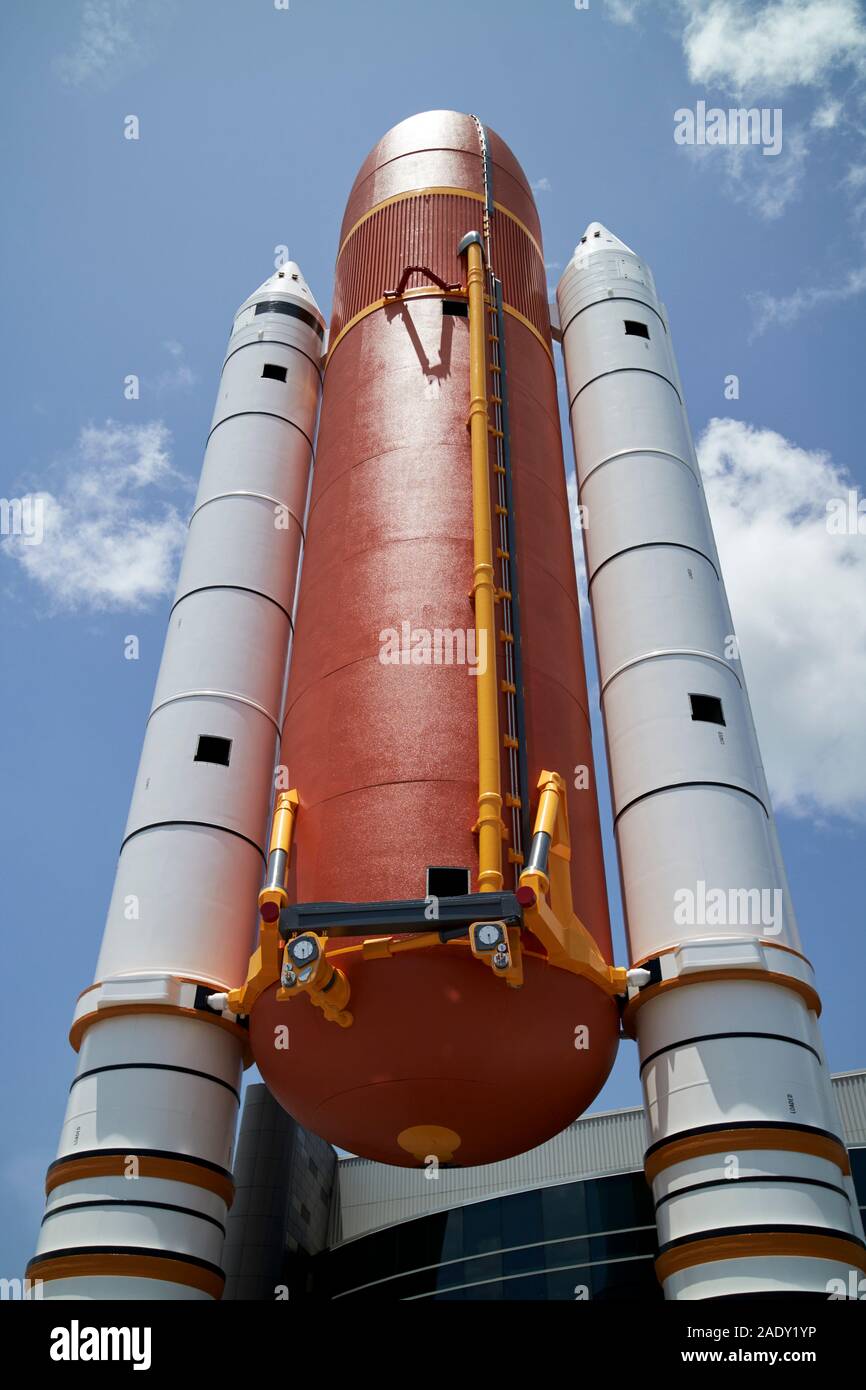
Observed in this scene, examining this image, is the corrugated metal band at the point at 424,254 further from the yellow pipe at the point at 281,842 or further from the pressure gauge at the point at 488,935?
the pressure gauge at the point at 488,935

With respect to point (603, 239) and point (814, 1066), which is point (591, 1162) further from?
point (603, 239)

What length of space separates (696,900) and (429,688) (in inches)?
148

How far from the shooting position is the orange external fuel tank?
36.2ft

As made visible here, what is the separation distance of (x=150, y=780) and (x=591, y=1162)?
509 inches

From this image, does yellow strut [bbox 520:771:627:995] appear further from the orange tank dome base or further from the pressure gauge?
the pressure gauge

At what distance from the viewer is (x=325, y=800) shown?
12961 mm

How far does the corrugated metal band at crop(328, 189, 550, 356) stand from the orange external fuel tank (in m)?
0.05

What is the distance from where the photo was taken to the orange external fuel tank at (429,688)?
11023 millimetres

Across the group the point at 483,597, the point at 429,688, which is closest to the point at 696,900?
the point at 429,688

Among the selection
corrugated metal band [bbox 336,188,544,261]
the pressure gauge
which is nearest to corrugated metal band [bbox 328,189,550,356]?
corrugated metal band [bbox 336,188,544,261]

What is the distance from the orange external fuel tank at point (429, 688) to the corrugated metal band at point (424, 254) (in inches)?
2.0

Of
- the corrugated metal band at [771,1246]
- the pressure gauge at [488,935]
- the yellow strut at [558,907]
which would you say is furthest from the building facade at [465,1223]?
the pressure gauge at [488,935]
